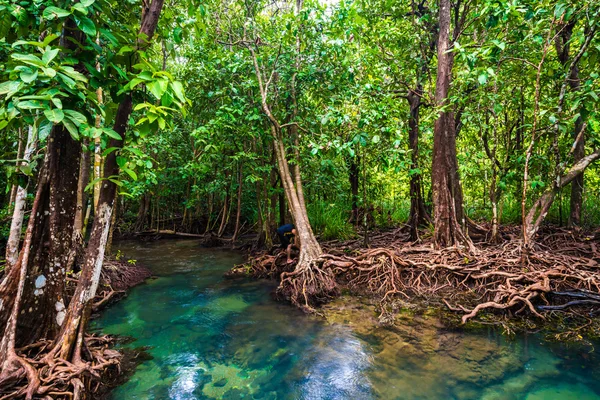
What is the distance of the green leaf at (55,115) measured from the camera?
184 centimetres

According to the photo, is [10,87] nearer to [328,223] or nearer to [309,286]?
[309,286]

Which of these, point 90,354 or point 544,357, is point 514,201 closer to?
point 544,357

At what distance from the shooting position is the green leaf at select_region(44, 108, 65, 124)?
1.84 meters

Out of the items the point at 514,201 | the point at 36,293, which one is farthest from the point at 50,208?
the point at 514,201

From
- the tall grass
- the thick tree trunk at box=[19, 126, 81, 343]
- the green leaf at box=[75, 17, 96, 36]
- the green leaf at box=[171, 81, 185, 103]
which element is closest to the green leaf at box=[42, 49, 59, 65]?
the green leaf at box=[75, 17, 96, 36]

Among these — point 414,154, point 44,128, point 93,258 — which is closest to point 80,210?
point 93,258

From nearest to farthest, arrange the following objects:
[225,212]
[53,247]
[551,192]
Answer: [53,247] → [551,192] → [225,212]

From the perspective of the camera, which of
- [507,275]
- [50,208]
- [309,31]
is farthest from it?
[309,31]

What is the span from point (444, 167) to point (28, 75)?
686 centimetres

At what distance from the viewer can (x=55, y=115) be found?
1866 mm

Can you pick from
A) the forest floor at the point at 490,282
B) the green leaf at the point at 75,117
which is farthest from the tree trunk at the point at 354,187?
the green leaf at the point at 75,117

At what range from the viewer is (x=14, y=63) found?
7.66 ft

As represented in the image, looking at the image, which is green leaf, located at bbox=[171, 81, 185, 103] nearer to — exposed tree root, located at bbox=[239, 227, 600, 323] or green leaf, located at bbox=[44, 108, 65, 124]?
green leaf, located at bbox=[44, 108, 65, 124]

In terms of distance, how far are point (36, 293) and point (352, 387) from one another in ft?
11.5
